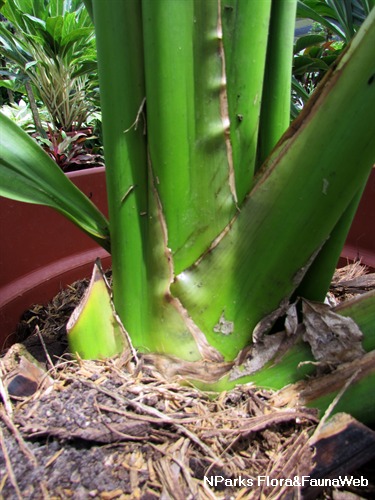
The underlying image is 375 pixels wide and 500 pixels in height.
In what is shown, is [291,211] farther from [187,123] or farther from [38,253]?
[38,253]

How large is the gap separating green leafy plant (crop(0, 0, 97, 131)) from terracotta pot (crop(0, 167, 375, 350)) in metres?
1.45

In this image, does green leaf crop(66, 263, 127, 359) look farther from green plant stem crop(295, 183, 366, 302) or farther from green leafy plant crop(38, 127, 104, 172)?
green leafy plant crop(38, 127, 104, 172)

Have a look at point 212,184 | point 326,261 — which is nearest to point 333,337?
point 326,261

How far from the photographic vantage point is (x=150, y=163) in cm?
43

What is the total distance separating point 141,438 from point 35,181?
303 millimetres

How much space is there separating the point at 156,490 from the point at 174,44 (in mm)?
413

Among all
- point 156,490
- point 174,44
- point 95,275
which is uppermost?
point 174,44

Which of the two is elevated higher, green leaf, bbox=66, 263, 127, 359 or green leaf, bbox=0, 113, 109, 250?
green leaf, bbox=0, 113, 109, 250

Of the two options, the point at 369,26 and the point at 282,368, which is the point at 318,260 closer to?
the point at 282,368

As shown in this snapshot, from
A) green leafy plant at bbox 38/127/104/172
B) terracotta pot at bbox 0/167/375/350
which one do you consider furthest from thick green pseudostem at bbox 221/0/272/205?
green leafy plant at bbox 38/127/104/172

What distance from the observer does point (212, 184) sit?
1.41 ft

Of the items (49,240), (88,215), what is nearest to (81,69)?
(49,240)

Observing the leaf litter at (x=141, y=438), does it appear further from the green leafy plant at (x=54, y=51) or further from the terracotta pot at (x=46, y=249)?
the green leafy plant at (x=54, y=51)

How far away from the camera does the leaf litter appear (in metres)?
0.35
